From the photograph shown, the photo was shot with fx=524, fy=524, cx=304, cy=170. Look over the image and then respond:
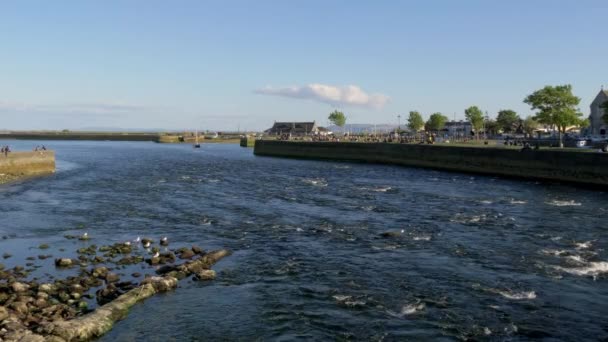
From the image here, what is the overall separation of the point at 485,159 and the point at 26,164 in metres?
52.2

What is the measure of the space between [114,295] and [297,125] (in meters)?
174

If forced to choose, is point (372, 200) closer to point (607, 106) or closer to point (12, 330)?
point (12, 330)

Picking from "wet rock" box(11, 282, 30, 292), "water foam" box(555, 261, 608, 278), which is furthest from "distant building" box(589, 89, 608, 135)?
"wet rock" box(11, 282, 30, 292)

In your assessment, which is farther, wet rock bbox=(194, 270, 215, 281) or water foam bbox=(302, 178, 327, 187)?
water foam bbox=(302, 178, 327, 187)

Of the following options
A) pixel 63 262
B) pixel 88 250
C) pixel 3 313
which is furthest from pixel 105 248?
pixel 3 313

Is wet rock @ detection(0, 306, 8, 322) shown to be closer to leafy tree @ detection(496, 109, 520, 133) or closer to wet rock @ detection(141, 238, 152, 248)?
wet rock @ detection(141, 238, 152, 248)

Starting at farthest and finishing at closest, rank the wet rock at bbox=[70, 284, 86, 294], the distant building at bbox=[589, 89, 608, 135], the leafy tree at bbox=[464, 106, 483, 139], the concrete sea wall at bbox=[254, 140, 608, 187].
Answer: the leafy tree at bbox=[464, 106, 483, 139] → the distant building at bbox=[589, 89, 608, 135] → the concrete sea wall at bbox=[254, 140, 608, 187] → the wet rock at bbox=[70, 284, 86, 294]

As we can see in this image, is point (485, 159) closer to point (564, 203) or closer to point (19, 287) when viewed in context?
point (564, 203)

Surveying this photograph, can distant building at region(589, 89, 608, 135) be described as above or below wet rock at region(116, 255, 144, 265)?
above

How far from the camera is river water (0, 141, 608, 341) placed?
15500 mm

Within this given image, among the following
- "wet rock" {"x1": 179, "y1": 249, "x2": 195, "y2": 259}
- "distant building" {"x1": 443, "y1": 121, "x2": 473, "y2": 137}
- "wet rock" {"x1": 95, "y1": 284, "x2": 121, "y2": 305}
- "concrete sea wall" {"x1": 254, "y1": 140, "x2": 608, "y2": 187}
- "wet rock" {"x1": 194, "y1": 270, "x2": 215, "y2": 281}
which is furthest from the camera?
"distant building" {"x1": 443, "y1": 121, "x2": 473, "y2": 137}

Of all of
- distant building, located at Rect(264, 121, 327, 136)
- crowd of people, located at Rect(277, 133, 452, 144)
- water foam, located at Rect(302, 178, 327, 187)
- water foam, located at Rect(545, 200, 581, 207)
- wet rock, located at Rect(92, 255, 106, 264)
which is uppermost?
distant building, located at Rect(264, 121, 327, 136)

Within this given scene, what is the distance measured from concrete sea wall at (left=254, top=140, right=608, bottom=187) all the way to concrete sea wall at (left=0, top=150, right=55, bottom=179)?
48.1 m

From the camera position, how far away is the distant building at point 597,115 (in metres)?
104
